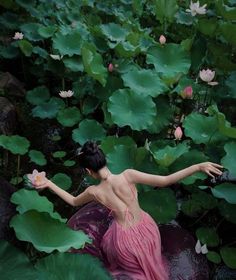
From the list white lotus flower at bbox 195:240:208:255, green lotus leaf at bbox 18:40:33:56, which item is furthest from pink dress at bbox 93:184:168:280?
green lotus leaf at bbox 18:40:33:56

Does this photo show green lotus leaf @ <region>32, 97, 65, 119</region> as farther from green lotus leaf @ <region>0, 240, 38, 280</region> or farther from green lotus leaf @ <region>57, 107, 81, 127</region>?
green lotus leaf @ <region>0, 240, 38, 280</region>

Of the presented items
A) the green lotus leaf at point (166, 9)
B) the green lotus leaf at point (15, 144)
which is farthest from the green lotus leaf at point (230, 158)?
the green lotus leaf at point (166, 9)

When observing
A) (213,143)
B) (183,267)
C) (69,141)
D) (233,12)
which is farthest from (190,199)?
(233,12)

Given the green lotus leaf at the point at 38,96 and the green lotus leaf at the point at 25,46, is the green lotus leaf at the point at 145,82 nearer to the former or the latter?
the green lotus leaf at the point at 38,96

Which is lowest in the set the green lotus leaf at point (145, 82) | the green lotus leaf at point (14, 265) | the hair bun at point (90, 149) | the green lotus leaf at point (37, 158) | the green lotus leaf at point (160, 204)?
the green lotus leaf at point (37, 158)

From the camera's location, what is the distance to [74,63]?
345 cm

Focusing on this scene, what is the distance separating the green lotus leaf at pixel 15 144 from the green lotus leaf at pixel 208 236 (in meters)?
1.13

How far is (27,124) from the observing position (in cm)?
359

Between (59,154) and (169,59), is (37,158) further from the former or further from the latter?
(169,59)

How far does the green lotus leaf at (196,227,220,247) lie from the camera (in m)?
2.58

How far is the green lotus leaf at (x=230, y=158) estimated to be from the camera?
244cm

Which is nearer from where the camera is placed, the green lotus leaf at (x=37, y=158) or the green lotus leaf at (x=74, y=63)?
the green lotus leaf at (x=37, y=158)

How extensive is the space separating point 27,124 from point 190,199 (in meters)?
1.42

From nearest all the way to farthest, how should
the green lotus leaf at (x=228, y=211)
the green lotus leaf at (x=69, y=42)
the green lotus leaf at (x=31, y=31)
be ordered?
the green lotus leaf at (x=228, y=211), the green lotus leaf at (x=69, y=42), the green lotus leaf at (x=31, y=31)
